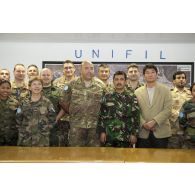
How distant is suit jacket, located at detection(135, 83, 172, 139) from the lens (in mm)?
3309

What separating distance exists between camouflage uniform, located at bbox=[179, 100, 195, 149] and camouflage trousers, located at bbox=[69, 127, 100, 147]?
91 cm

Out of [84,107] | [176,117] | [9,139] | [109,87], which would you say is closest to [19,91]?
[9,139]

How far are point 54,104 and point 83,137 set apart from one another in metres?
0.47

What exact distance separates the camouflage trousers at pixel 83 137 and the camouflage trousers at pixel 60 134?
159 millimetres

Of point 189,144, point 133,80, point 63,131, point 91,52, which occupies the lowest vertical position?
point 189,144

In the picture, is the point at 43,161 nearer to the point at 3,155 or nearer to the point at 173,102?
the point at 3,155

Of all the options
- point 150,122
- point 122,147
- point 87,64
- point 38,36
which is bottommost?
point 122,147

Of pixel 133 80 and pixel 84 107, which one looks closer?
pixel 84 107

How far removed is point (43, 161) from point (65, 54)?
8.77 feet

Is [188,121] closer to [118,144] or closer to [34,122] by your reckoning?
[118,144]

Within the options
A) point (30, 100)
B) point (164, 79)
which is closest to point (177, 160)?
point (30, 100)

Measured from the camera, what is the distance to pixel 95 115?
10.9 ft

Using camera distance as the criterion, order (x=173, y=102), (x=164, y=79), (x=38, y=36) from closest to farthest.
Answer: (x=173, y=102), (x=164, y=79), (x=38, y=36)

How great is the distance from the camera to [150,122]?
10.8 feet
